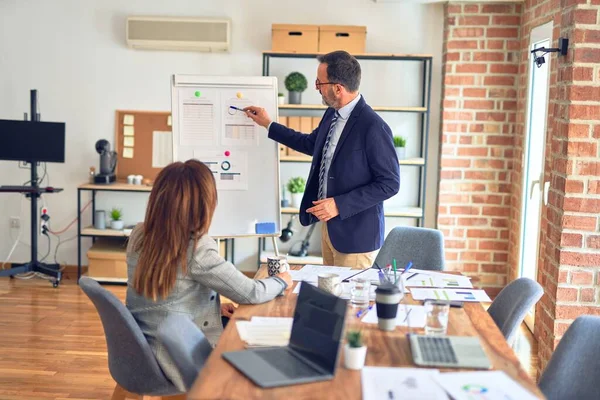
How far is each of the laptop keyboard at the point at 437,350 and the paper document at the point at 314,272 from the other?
83 centimetres

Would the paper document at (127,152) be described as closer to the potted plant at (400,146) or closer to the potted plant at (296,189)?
the potted plant at (296,189)

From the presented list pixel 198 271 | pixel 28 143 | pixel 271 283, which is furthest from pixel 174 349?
pixel 28 143

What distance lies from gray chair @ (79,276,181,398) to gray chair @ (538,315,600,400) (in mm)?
1262

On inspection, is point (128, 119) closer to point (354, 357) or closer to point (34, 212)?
point (34, 212)

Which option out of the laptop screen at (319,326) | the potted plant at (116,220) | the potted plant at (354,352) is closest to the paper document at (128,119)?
the potted plant at (116,220)

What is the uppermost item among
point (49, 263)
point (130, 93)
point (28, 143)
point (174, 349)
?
point (130, 93)

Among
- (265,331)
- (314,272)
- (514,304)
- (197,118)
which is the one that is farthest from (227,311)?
(197,118)

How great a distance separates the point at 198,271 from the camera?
100 inches

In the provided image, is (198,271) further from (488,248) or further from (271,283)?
(488,248)

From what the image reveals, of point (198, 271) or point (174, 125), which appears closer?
point (198, 271)

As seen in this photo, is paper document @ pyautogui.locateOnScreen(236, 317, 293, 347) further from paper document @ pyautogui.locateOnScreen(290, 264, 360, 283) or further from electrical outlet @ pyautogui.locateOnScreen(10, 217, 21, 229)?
electrical outlet @ pyautogui.locateOnScreen(10, 217, 21, 229)

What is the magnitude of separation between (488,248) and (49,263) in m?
3.57

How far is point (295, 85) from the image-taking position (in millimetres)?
5773

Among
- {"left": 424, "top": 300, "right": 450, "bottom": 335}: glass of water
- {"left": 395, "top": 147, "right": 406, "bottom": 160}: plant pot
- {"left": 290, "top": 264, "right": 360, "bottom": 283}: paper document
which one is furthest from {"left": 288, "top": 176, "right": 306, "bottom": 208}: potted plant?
{"left": 424, "top": 300, "right": 450, "bottom": 335}: glass of water
